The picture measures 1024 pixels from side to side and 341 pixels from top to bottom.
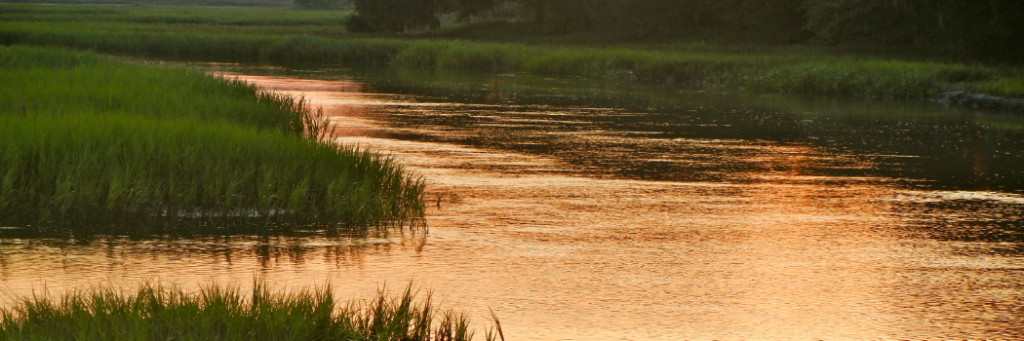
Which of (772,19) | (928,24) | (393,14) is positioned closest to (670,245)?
(928,24)

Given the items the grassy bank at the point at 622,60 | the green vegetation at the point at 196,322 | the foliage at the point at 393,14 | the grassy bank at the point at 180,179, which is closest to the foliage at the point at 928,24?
the grassy bank at the point at 622,60

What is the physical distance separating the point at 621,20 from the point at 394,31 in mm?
15662

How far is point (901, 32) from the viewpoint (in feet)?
174

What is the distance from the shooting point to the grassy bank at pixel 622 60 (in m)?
39.5

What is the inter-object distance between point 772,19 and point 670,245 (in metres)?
53.4

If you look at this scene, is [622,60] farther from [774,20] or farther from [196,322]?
[196,322]

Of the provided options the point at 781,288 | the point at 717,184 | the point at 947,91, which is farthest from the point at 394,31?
the point at 781,288

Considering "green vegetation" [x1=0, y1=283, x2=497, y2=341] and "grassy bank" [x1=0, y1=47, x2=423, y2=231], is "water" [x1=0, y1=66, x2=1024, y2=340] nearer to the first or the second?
"grassy bank" [x1=0, y1=47, x2=423, y2=231]

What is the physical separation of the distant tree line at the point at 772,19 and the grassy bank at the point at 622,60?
61.7 inches

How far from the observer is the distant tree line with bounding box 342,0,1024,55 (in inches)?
1679

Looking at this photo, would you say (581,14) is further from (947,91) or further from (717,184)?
(717,184)

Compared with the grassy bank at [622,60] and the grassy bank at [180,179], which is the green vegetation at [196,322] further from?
the grassy bank at [622,60]

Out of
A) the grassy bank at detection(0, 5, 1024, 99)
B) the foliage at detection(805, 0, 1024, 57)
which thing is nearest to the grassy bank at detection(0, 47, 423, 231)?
the grassy bank at detection(0, 5, 1024, 99)

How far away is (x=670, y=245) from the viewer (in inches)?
516
